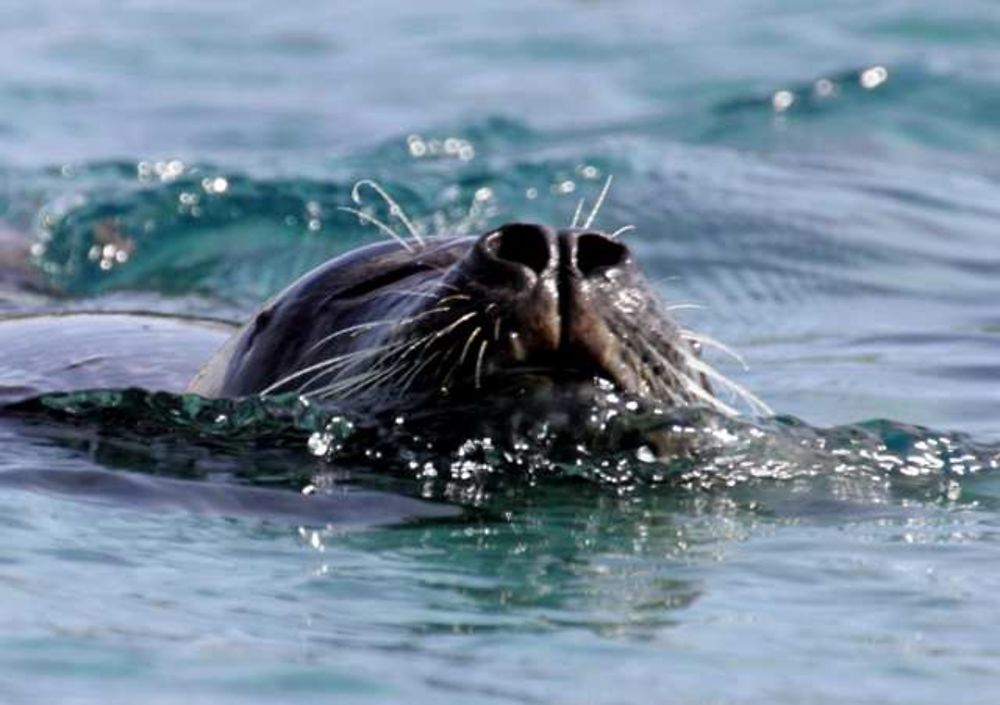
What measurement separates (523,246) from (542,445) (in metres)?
0.50

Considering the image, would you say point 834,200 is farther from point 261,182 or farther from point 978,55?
point 978,55

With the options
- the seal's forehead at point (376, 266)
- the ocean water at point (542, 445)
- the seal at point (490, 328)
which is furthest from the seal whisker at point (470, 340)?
the seal's forehead at point (376, 266)

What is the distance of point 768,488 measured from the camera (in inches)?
197

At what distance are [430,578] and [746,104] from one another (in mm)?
8209

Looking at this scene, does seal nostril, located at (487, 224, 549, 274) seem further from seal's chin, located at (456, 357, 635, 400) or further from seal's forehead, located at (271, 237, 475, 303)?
seal's forehead, located at (271, 237, 475, 303)

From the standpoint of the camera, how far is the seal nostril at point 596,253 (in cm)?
460

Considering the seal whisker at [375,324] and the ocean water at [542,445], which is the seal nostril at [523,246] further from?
the ocean water at [542,445]

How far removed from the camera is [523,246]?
456 centimetres

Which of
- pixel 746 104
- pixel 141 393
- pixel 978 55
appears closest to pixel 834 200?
pixel 746 104

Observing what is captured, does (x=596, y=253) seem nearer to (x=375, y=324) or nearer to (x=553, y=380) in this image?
(x=553, y=380)

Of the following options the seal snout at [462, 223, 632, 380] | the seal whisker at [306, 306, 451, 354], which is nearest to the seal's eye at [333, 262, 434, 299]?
the seal whisker at [306, 306, 451, 354]

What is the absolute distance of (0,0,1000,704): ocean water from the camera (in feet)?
12.6

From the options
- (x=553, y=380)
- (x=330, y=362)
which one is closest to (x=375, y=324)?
(x=330, y=362)

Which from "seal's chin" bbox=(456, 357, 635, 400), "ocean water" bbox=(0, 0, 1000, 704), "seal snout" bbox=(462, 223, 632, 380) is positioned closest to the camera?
"ocean water" bbox=(0, 0, 1000, 704)
